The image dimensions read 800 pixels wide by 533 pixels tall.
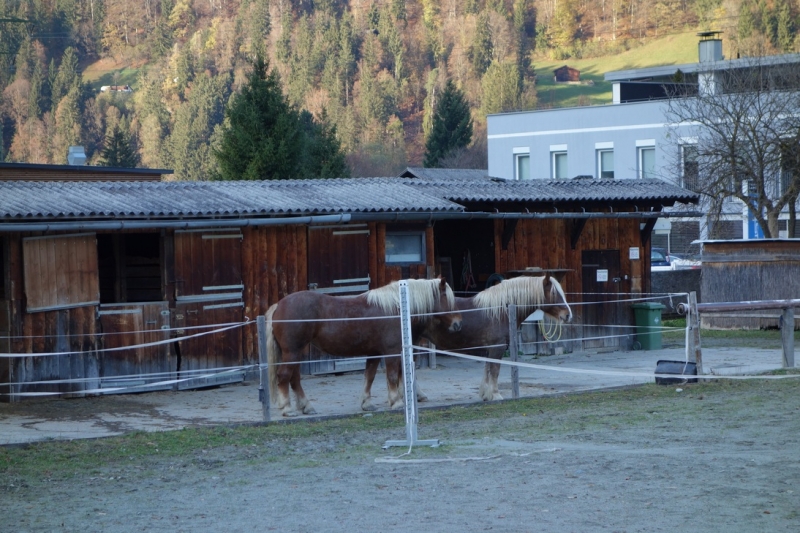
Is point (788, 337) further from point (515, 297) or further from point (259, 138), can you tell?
point (259, 138)

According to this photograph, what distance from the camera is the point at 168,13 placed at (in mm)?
153125

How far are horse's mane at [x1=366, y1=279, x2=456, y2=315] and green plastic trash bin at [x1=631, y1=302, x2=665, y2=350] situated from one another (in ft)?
23.9

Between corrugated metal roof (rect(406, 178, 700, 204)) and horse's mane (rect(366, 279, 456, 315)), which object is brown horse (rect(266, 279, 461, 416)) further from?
corrugated metal roof (rect(406, 178, 700, 204))

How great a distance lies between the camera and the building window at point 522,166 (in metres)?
51.8

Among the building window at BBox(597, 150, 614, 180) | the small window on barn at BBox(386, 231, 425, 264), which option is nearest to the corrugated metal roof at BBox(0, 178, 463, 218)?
the small window on barn at BBox(386, 231, 425, 264)

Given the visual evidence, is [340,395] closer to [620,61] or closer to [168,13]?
[620,61]

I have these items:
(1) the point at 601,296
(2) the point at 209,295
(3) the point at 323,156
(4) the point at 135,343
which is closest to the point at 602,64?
(3) the point at 323,156

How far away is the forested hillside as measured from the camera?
103312mm

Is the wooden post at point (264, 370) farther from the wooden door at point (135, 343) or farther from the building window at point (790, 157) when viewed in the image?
the building window at point (790, 157)

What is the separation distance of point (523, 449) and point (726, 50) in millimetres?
107444

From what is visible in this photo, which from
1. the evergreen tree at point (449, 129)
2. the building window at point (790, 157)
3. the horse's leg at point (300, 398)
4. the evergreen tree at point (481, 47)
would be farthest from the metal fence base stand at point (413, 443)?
the evergreen tree at point (481, 47)

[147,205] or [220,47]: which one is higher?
[220,47]

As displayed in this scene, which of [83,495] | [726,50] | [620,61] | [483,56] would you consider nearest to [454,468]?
[83,495]

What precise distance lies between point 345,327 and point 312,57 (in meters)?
109
